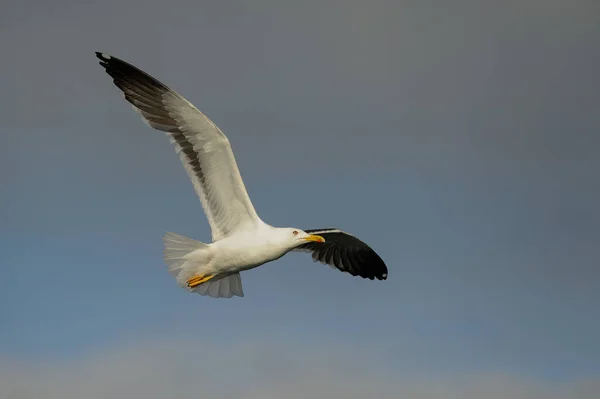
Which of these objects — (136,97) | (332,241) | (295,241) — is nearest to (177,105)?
(136,97)

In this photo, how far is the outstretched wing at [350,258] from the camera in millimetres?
20797

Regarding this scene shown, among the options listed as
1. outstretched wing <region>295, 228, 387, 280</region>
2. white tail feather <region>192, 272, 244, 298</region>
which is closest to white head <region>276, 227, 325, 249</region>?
white tail feather <region>192, 272, 244, 298</region>

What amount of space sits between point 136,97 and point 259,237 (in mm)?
3278

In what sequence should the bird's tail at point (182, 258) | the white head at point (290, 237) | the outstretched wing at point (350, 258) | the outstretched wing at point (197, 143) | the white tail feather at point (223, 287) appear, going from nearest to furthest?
1. the outstretched wing at point (197, 143)
2. the white head at point (290, 237)
3. the bird's tail at point (182, 258)
4. the white tail feather at point (223, 287)
5. the outstretched wing at point (350, 258)

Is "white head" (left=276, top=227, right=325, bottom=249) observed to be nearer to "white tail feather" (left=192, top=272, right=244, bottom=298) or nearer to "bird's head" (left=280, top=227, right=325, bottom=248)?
"bird's head" (left=280, top=227, right=325, bottom=248)

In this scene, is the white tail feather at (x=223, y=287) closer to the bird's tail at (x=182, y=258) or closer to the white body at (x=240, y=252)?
the bird's tail at (x=182, y=258)

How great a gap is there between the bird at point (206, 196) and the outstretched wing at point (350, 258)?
9.31 feet

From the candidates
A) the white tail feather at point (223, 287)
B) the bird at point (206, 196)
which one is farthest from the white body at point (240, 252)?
the white tail feather at point (223, 287)

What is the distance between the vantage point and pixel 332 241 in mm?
20406

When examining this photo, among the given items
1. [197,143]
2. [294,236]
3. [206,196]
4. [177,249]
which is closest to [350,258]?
[294,236]

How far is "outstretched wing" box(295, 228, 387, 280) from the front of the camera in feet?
68.2

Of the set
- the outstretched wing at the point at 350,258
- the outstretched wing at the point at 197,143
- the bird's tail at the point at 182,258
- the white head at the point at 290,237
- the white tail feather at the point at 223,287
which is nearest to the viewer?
the outstretched wing at the point at 197,143

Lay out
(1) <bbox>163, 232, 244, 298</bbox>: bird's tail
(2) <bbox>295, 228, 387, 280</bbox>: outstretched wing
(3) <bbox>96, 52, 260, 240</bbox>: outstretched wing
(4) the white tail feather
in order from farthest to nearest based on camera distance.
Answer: (2) <bbox>295, 228, 387, 280</bbox>: outstretched wing
(4) the white tail feather
(1) <bbox>163, 232, 244, 298</bbox>: bird's tail
(3) <bbox>96, 52, 260, 240</bbox>: outstretched wing

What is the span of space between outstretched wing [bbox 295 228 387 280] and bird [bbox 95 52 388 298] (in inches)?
112
